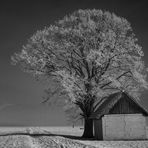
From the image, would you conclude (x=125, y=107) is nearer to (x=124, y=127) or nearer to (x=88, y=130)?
(x=124, y=127)

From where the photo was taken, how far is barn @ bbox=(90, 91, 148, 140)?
39.6 m

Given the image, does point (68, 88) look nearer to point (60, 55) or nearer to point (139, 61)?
point (60, 55)

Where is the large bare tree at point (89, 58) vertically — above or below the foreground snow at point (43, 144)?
above

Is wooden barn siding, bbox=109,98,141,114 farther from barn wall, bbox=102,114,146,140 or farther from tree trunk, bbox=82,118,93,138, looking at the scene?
tree trunk, bbox=82,118,93,138

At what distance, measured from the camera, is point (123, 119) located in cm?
4003

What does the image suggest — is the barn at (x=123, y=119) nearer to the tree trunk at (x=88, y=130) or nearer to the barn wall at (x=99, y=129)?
the barn wall at (x=99, y=129)

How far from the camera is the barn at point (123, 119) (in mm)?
39625

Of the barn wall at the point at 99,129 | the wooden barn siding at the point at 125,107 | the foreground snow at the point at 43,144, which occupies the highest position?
the wooden barn siding at the point at 125,107

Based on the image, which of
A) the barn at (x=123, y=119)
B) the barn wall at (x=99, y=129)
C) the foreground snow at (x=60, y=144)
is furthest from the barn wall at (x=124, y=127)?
the foreground snow at (x=60, y=144)

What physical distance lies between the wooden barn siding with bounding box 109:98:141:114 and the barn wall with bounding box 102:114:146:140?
1.58 ft

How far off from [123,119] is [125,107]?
1.43 metres

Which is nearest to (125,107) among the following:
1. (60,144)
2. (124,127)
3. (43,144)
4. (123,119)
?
(123,119)

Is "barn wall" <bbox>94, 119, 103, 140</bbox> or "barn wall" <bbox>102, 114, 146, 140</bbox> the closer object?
"barn wall" <bbox>102, 114, 146, 140</bbox>

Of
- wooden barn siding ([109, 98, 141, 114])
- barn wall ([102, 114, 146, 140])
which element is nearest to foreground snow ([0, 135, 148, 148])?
barn wall ([102, 114, 146, 140])
